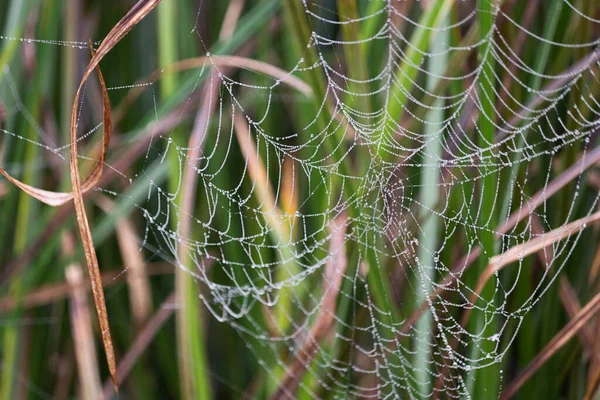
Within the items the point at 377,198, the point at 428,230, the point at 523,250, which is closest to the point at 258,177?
the point at 377,198

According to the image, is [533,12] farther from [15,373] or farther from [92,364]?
[15,373]

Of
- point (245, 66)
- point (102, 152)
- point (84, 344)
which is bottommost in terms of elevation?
point (84, 344)

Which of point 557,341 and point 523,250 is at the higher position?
point 523,250

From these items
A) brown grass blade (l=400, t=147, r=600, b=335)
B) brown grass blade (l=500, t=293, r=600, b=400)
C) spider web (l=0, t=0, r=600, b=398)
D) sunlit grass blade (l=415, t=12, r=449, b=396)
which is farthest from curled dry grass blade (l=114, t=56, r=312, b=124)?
brown grass blade (l=500, t=293, r=600, b=400)

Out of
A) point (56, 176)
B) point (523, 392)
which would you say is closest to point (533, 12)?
point (523, 392)

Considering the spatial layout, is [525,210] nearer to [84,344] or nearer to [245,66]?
[245,66]

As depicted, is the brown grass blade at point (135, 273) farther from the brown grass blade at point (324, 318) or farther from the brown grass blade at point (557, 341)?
the brown grass blade at point (557, 341)
